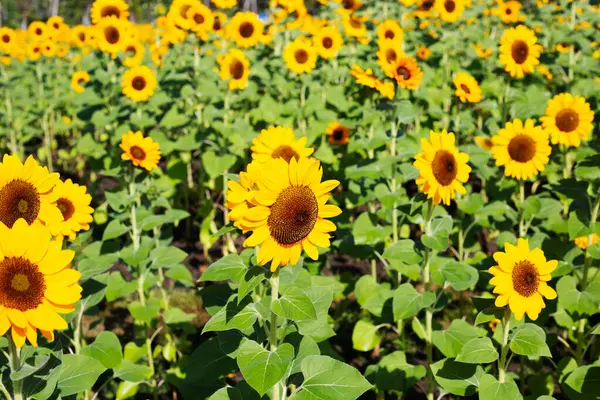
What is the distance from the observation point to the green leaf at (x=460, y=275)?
3.12 metres

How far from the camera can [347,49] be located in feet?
27.1

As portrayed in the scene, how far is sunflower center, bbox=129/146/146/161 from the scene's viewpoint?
3.79 metres

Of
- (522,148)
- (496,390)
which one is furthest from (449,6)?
(496,390)

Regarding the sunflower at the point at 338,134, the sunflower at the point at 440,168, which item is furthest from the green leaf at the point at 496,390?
the sunflower at the point at 338,134

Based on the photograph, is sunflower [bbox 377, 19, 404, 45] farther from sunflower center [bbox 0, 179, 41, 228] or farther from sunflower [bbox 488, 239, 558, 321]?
sunflower center [bbox 0, 179, 41, 228]

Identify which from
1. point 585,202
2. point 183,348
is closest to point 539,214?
point 585,202

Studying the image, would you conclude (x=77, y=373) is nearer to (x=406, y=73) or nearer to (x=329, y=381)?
(x=329, y=381)

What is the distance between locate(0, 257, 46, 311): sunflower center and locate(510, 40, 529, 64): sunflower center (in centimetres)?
443

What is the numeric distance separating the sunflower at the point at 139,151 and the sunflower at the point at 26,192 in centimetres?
145

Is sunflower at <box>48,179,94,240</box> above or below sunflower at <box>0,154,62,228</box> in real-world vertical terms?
below

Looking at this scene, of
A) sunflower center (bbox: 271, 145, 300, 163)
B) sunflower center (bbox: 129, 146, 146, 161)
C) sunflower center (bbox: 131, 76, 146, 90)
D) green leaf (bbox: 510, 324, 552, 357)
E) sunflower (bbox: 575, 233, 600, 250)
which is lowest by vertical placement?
sunflower (bbox: 575, 233, 600, 250)

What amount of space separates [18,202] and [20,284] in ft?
1.79

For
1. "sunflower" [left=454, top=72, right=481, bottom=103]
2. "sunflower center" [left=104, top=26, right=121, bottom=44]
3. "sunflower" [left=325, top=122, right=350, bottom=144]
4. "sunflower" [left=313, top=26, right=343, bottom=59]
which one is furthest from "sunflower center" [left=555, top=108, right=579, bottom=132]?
"sunflower center" [left=104, top=26, right=121, bottom=44]

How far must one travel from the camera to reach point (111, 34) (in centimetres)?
571
